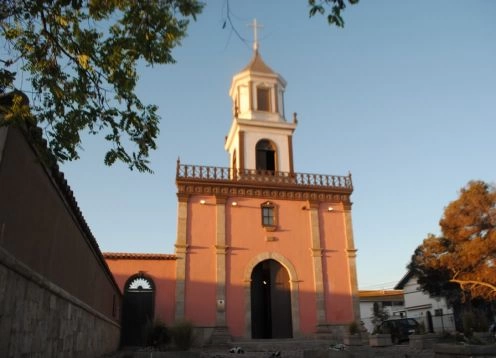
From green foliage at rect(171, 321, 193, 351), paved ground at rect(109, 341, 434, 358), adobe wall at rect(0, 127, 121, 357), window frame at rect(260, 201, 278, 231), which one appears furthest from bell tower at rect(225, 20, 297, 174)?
adobe wall at rect(0, 127, 121, 357)

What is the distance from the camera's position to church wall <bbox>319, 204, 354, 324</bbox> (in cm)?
2094

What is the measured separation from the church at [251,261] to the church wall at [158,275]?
1.7 inches

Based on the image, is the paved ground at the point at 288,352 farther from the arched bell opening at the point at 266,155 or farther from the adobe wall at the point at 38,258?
the arched bell opening at the point at 266,155

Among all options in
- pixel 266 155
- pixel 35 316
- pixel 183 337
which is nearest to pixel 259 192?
pixel 266 155

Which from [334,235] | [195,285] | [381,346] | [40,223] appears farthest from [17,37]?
[334,235]

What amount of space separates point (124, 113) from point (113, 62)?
56 centimetres

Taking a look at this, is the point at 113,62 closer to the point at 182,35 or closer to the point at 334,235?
the point at 182,35

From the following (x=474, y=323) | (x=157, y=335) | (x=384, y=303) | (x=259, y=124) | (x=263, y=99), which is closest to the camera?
(x=474, y=323)

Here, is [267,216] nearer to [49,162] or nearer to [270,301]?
[270,301]

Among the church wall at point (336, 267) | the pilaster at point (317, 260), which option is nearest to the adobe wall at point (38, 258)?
the pilaster at point (317, 260)

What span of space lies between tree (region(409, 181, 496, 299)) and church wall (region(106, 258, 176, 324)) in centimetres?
1307

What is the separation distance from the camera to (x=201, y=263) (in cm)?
2016

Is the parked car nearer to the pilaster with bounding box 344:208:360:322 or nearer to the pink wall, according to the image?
the pilaster with bounding box 344:208:360:322

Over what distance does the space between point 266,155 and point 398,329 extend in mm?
10714
